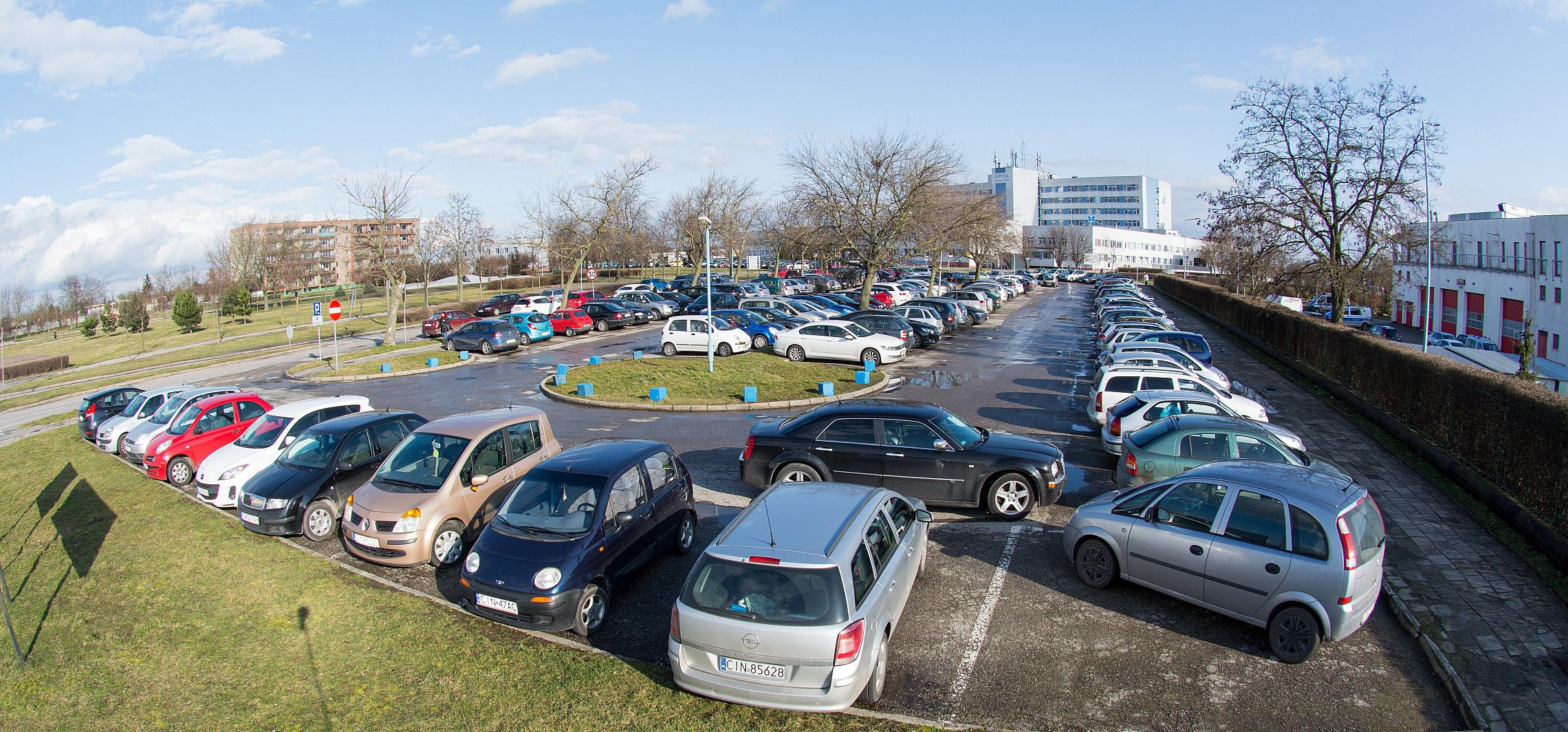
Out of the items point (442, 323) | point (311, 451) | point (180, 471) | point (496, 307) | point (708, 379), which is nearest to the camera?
point (311, 451)

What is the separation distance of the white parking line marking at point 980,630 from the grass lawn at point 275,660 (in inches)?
30.4

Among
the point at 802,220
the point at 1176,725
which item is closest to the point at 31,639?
the point at 1176,725

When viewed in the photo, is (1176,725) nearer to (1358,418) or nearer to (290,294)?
(1358,418)

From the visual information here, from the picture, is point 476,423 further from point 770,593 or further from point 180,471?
point 180,471

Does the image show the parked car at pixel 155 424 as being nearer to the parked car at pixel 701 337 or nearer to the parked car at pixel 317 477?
the parked car at pixel 317 477

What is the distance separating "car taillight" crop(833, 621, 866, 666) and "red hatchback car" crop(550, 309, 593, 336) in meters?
32.8

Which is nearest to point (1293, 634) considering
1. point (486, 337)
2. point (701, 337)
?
point (701, 337)

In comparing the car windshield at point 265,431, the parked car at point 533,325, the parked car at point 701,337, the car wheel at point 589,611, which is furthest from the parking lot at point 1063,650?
the parked car at point 533,325

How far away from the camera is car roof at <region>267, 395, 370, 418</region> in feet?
42.3

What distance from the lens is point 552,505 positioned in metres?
7.96

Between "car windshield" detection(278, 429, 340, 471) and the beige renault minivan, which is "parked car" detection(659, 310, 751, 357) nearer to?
"car windshield" detection(278, 429, 340, 471)

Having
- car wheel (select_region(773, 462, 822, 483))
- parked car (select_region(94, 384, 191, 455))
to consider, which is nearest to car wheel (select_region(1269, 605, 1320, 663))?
car wheel (select_region(773, 462, 822, 483))

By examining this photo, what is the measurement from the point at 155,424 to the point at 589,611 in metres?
13.8

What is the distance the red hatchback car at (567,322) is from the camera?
3675 centimetres
